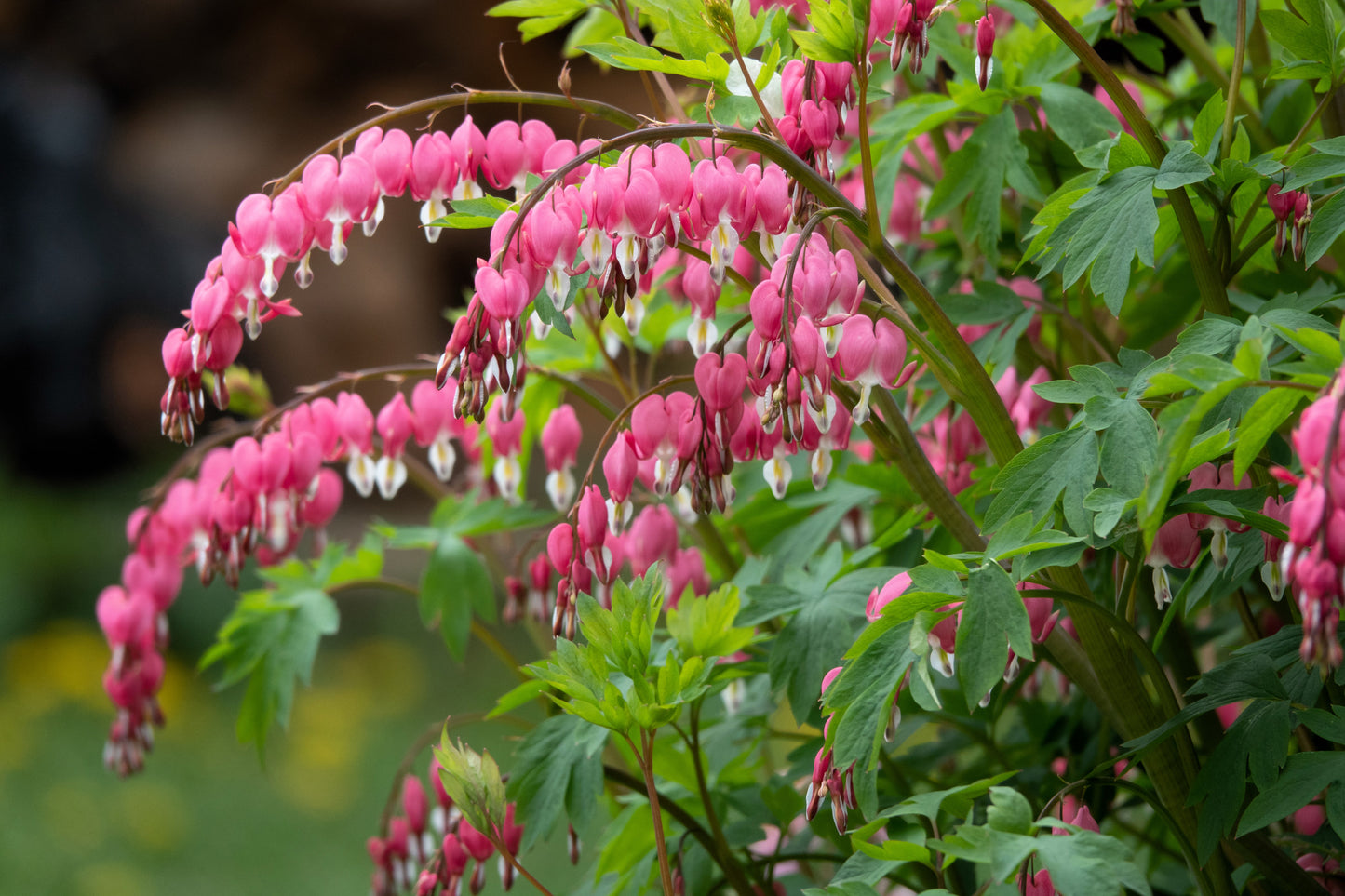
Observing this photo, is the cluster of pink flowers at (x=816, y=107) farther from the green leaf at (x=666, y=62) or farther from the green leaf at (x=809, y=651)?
the green leaf at (x=809, y=651)

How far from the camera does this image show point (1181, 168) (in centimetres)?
90

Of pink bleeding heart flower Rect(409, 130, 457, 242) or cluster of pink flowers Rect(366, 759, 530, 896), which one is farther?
cluster of pink flowers Rect(366, 759, 530, 896)

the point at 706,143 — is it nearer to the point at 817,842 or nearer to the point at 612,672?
the point at 612,672

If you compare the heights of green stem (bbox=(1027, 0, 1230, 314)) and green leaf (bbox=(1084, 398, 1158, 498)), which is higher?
green stem (bbox=(1027, 0, 1230, 314))

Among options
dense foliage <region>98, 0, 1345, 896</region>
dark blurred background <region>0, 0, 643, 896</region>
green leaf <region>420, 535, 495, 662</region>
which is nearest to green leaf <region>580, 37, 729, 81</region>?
dense foliage <region>98, 0, 1345, 896</region>

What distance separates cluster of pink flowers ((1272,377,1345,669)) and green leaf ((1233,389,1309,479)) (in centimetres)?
7

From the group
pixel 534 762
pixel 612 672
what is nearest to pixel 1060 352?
pixel 612 672

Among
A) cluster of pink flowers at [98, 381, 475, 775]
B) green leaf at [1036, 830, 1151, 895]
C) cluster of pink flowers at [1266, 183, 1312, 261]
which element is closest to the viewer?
green leaf at [1036, 830, 1151, 895]

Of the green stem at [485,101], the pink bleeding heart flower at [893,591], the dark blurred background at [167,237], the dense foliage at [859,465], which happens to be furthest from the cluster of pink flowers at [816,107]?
the dark blurred background at [167,237]

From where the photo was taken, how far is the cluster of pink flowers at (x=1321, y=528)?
23.3 inches

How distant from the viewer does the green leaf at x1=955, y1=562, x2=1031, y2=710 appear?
77cm

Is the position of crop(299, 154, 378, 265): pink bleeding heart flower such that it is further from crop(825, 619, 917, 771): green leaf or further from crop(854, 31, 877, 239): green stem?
crop(825, 619, 917, 771): green leaf

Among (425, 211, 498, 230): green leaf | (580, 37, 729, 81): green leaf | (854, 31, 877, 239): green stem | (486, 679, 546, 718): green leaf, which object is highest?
(580, 37, 729, 81): green leaf

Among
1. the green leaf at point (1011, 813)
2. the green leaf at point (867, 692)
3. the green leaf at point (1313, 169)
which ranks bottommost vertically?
the green leaf at point (1011, 813)
